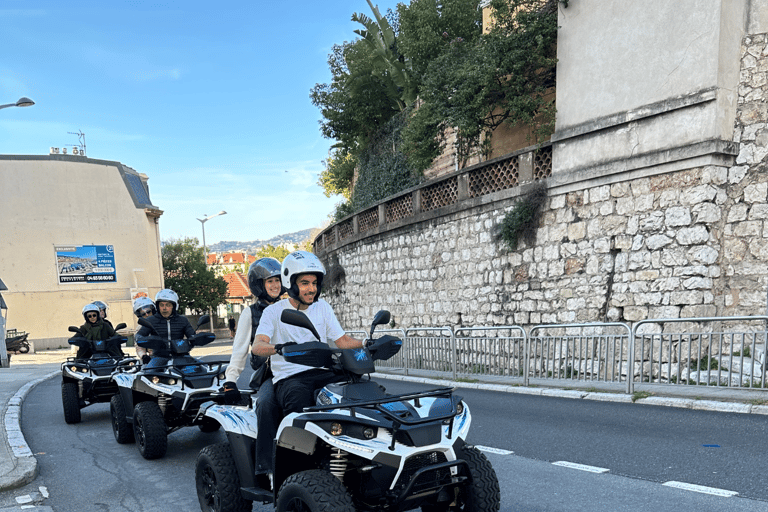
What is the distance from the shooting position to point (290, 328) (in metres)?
4.04

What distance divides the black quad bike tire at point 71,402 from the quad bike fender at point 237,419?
5789mm

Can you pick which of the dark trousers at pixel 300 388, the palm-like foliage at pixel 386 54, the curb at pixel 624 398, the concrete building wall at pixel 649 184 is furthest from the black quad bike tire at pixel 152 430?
the palm-like foliage at pixel 386 54

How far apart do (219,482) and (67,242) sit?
4587 cm

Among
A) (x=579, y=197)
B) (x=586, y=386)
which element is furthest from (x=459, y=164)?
(x=586, y=386)

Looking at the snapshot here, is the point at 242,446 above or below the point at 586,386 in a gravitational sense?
above

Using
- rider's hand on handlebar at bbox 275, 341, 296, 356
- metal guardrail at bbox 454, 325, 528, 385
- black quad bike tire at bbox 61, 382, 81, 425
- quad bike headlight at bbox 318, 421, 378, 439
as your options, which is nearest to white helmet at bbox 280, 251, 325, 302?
rider's hand on handlebar at bbox 275, 341, 296, 356

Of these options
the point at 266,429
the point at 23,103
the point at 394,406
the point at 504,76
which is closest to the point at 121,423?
the point at 266,429

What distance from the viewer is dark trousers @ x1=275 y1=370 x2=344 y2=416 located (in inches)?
143

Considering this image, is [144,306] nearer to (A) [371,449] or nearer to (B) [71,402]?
(B) [71,402]

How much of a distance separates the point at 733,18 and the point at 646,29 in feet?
4.93

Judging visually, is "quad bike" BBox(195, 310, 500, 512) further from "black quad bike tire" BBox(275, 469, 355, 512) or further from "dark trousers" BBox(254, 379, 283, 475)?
"dark trousers" BBox(254, 379, 283, 475)

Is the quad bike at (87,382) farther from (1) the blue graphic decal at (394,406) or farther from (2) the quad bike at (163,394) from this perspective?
(1) the blue graphic decal at (394,406)

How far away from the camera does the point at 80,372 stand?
9211 mm

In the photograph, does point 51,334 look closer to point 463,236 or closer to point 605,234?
point 463,236
